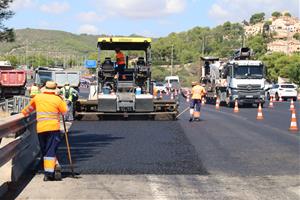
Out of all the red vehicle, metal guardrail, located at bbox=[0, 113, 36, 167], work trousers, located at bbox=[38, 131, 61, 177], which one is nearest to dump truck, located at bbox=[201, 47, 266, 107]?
the red vehicle

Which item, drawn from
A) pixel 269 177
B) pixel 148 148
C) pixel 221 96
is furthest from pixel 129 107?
pixel 221 96

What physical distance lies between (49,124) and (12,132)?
0.64 metres

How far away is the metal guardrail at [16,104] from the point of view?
2464 centimetres

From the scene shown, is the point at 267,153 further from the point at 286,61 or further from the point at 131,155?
the point at 286,61

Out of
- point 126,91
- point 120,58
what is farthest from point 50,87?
point 120,58

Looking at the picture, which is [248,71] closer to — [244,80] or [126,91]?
[244,80]

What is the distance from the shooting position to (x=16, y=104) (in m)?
25.7

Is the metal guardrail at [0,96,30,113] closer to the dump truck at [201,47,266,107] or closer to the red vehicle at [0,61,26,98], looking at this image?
the red vehicle at [0,61,26,98]

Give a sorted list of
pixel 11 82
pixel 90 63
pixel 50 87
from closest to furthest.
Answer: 1. pixel 50 87
2. pixel 90 63
3. pixel 11 82

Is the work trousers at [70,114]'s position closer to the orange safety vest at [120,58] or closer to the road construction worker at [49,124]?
the orange safety vest at [120,58]

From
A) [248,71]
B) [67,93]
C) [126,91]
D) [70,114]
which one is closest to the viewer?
[126,91]

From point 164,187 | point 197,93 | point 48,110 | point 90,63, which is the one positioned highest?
point 90,63

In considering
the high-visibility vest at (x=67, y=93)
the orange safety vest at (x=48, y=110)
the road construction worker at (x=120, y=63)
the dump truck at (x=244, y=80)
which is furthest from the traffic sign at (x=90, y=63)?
the dump truck at (x=244, y=80)

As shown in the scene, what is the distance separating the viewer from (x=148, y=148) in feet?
44.2
